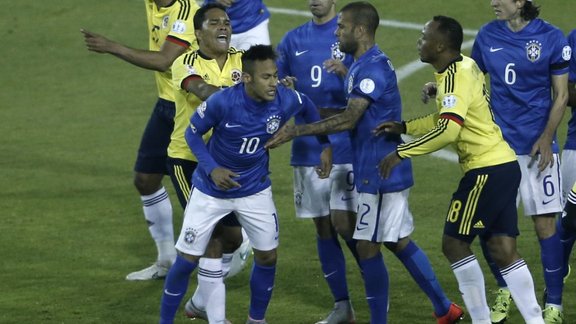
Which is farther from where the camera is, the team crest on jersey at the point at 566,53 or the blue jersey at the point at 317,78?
the blue jersey at the point at 317,78

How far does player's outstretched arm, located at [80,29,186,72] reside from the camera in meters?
10.5

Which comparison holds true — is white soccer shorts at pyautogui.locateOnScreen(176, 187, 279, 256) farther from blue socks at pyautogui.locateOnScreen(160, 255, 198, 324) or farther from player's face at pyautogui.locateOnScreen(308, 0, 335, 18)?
player's face at pyautogui.locateOnScreen(308, 0, 335, 18)

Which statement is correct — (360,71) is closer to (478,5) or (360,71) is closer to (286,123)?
(286,123)

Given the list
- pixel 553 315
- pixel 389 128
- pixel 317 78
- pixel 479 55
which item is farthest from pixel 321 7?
pixel 553 315

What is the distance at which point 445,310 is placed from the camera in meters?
10.0

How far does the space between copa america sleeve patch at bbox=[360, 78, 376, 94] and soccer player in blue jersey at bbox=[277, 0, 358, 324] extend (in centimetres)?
91

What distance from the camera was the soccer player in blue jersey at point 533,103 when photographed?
34.2 ft

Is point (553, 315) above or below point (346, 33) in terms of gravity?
below

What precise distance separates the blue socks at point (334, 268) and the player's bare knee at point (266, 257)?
854mm

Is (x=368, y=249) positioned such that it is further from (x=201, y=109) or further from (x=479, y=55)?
(x=479, y=55)

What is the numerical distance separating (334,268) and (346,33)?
6.28 ft

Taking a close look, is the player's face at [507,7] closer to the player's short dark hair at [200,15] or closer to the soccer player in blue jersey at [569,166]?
the soccer player in blue jersey at [569,166]

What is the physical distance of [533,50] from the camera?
1048 centimetres

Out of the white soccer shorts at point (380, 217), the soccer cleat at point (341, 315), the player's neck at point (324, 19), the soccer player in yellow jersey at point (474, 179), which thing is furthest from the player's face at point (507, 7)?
the soccer cleat at point (341, 315)
